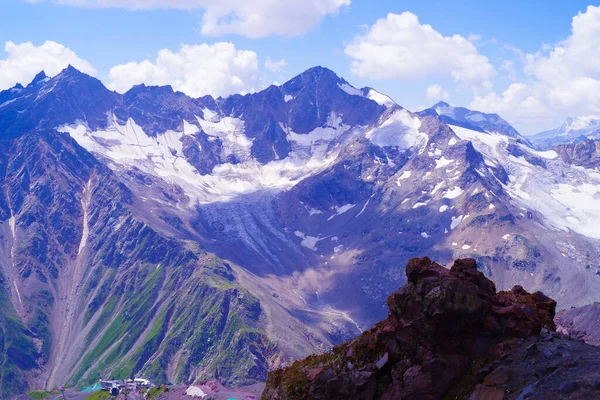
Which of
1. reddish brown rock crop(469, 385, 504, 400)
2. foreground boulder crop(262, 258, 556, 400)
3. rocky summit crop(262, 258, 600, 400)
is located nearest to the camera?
reddish brown rock crop(469, 385, 504, 400)

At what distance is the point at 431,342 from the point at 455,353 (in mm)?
2398

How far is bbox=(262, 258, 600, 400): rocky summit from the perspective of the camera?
49062mm

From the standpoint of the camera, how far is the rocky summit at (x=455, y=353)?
49062mm

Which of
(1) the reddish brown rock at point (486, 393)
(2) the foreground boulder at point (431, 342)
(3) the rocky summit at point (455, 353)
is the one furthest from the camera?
(2) the foreground boulder at point (431, 342)

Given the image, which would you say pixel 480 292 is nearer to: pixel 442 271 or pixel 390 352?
pixel 442 271

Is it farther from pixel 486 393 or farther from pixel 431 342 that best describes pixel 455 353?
pixel 486 393

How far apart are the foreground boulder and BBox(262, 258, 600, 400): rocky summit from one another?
9 cm

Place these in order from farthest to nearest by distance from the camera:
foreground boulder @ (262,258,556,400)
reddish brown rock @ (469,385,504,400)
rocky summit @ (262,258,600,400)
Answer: foreground boulder @ (262,258,556,400) < rocky summit @ (262,258,600,400) < reddish brown rock @ (469,385,504,400)

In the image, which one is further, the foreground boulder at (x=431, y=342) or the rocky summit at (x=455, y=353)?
the foreground boulder at (x=431, y=342)

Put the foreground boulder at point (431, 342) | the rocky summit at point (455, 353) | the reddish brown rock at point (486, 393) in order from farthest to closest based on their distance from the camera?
the foreground boulder at point (431, 342) < the rocky summit at point (455, 353) < the reddish brown rock at point (486, 393)

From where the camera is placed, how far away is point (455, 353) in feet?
178

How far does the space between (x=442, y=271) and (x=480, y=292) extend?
15.3ft

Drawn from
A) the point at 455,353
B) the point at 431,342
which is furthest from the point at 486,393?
the point at 431,342

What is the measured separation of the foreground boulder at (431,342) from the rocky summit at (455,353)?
92 mm
